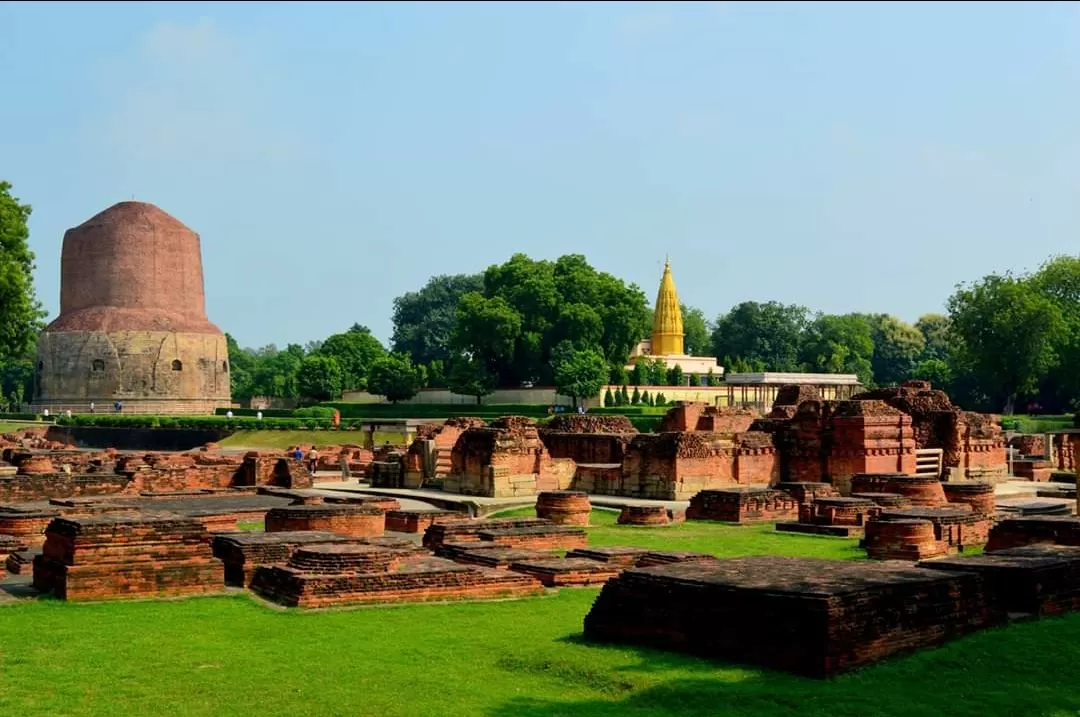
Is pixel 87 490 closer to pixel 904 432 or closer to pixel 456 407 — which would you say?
pixel 904 432

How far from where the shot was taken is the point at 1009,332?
49.2 metres

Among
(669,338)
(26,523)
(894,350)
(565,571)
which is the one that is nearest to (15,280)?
(26,523)

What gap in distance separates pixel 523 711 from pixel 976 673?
103 inches

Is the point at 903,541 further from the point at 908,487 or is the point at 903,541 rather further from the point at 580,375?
the point at 580,375

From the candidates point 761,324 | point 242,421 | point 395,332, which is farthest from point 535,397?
point 395,332

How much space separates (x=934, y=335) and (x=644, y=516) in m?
74.1

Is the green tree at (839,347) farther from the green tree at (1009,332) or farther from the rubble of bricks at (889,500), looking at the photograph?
the rubble of bricks at (889,500)

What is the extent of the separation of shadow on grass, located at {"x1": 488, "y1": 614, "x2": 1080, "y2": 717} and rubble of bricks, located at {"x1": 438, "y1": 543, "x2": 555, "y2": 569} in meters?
3.61

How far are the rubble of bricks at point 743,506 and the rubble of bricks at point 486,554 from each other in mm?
5450

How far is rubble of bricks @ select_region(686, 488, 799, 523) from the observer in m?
16.6

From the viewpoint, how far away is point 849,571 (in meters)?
8.00

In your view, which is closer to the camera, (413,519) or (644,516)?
(413,519)

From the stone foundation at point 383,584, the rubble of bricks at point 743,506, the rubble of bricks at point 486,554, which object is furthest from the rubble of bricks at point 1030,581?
Answer: the rubble of bricks at point 743,506

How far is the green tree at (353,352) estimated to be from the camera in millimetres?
66500
